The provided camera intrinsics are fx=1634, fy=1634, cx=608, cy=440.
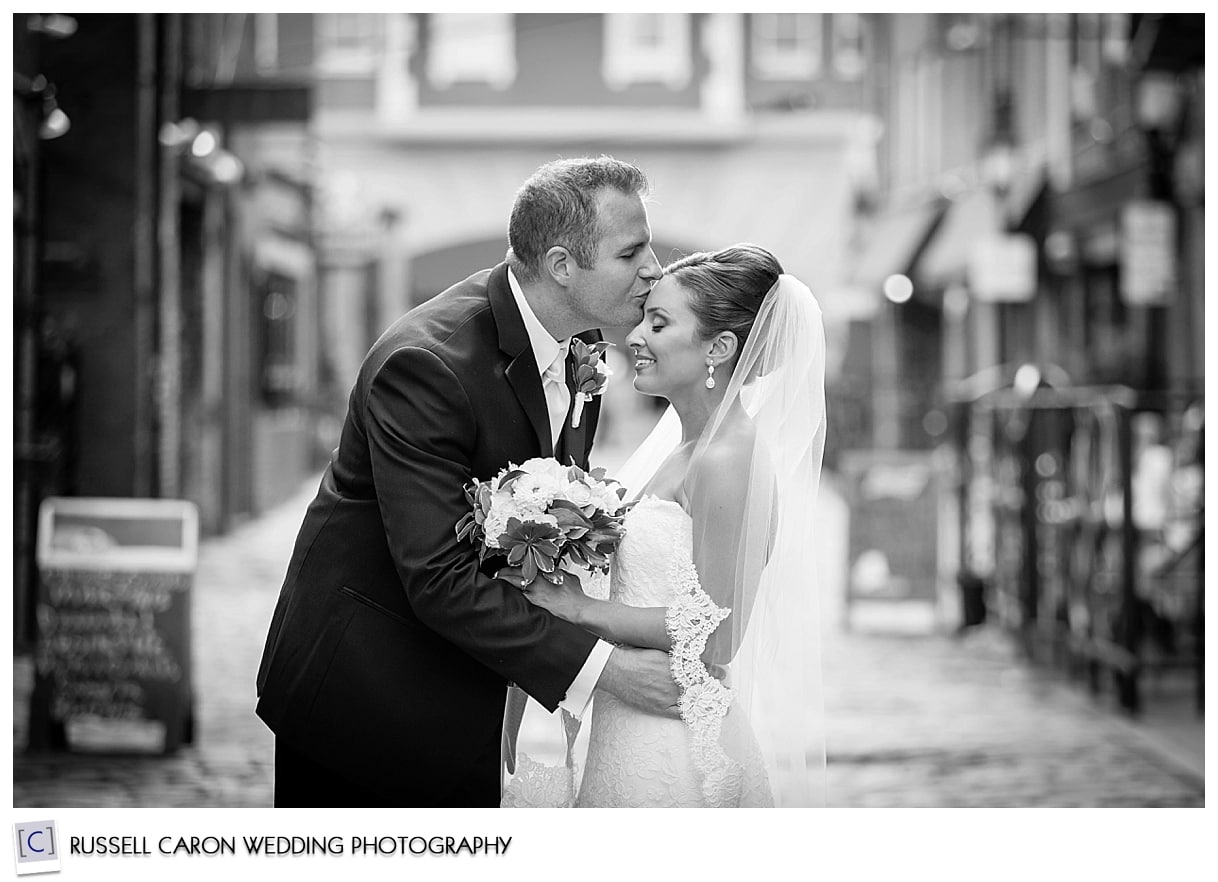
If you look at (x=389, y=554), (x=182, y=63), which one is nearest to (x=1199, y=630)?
(x=389, y=554)

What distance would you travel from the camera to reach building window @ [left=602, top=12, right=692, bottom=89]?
66.8 feet

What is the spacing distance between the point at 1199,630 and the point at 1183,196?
4.76 metres

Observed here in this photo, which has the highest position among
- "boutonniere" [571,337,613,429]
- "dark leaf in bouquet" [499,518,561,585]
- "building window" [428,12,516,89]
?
"building window" [428,12,516,89]

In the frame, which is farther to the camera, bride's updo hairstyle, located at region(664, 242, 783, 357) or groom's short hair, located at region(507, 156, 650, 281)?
bride's updo hairstyle, located at region(664, 242, 783, 357)

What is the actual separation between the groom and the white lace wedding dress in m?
0.08

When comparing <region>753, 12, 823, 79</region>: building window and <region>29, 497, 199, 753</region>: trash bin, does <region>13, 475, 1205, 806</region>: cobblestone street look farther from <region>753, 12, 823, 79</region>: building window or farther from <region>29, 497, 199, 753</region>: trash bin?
<region>753, 12, 823, 79</region>: building window

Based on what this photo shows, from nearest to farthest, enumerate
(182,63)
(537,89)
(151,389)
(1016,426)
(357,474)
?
(357,474) → (151,389) → (1016,426) → (182,63) → (537,89)

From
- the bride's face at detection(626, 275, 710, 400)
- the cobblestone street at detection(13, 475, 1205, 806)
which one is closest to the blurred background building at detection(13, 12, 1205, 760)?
the cobblestone street at detection(13, 475, 1205, 806)

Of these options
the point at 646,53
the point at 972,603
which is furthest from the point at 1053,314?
the point at 972,603

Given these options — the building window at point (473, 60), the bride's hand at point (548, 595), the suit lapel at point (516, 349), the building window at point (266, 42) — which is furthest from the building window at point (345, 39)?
the bride's hand at point (548, 595)

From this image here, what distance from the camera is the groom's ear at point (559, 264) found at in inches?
130

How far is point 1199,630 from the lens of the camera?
825 cm

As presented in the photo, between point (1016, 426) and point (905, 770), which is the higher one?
point (1016, 426)
